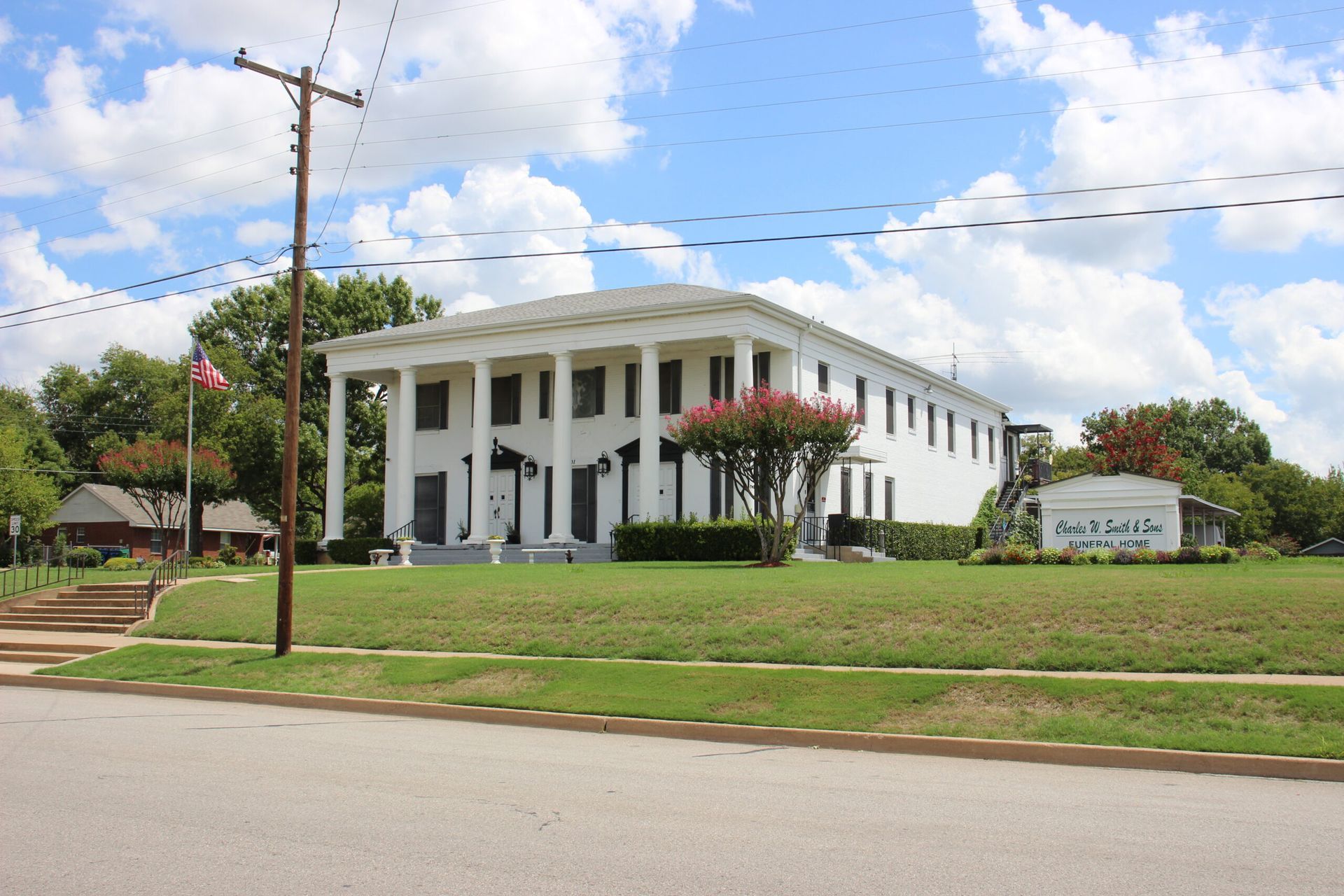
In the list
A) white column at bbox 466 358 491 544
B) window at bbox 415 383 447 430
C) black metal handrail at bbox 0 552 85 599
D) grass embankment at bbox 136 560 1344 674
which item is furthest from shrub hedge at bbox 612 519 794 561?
black metal handrail at bbox 0 552 85 599

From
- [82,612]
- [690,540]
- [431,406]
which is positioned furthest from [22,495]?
[690,540]

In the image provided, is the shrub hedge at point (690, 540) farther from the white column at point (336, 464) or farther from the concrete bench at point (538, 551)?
the white column at point (336, 464)

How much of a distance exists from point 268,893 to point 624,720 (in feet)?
24.2

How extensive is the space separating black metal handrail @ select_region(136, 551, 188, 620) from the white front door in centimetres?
1037

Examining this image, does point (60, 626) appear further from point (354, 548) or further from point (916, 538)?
point (916, 538)

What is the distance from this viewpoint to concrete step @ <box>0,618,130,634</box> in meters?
23.2

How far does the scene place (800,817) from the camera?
7820 mm

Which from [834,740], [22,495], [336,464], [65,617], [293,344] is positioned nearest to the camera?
[834,740]

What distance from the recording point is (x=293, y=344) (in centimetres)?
1914

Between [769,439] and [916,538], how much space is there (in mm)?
13082

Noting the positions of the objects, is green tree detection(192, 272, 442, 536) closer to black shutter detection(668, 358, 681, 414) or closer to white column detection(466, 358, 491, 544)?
white column detection(466, 358, 491, 544)

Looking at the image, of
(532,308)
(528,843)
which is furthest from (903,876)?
(532,308)

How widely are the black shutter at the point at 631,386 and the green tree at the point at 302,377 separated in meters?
23.1

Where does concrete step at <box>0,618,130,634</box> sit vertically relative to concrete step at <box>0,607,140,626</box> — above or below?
below
